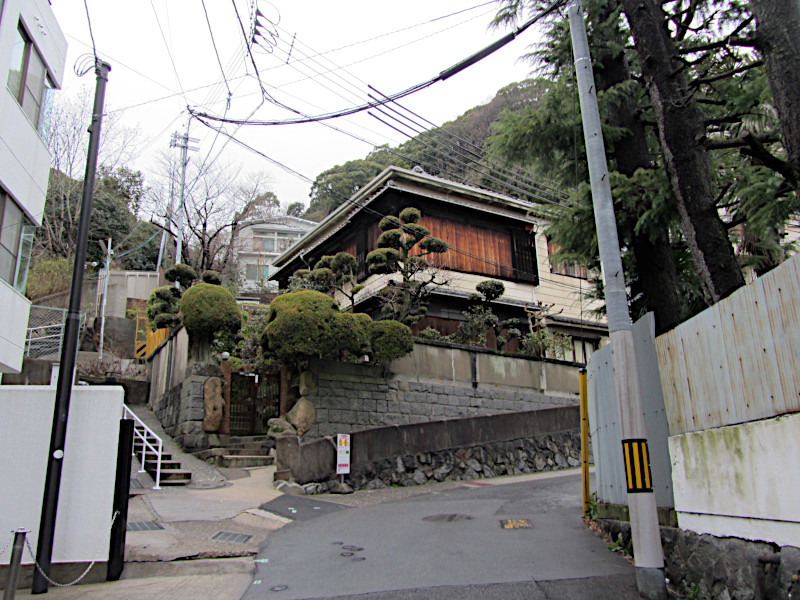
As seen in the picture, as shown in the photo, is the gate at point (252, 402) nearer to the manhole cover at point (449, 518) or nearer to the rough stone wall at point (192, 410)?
the rough stone wall at point (192, 410)

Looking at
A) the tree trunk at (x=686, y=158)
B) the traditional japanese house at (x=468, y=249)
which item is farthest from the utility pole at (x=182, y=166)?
the tree trunk at (x=686, y=158)

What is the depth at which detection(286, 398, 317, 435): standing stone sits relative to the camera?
47.6ft

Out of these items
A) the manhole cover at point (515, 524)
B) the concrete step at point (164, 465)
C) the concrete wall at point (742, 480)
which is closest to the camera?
the concrete wall at point (742, 480)

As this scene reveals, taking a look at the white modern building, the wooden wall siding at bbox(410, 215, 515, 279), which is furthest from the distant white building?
the white modern building

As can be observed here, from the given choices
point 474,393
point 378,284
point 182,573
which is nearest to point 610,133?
point 182,573

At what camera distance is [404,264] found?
17.4 metres

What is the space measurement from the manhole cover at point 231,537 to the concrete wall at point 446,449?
3719mm

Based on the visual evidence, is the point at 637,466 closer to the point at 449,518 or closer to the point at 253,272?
the point at 449,518

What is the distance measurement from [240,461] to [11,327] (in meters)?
5.85

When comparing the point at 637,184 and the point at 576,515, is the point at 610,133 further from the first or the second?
the point at 576,515

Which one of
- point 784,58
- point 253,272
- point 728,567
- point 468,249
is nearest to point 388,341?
point 468,249

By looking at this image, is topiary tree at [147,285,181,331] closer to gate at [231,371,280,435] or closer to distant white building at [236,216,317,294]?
gate at [231,371,280,435]

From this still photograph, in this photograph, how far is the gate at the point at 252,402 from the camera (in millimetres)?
16156

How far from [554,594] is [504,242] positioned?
1824 cm
